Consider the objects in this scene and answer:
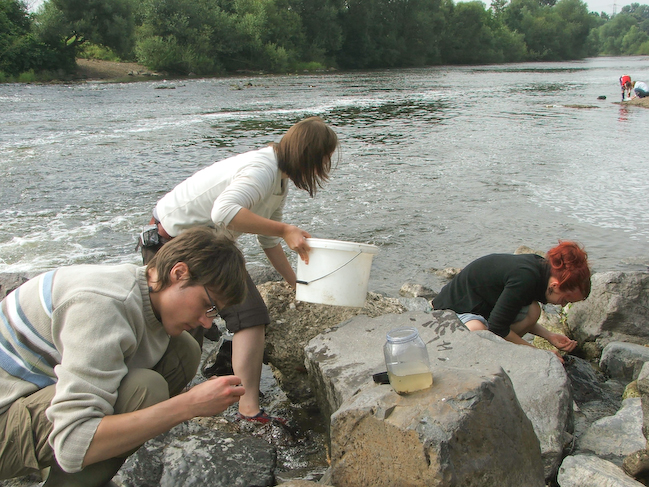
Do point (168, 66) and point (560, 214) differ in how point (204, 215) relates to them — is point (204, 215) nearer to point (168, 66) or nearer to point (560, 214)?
point (560, 214)

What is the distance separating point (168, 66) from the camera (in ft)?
128

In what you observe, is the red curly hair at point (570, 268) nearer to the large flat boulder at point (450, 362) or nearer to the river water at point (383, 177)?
the large flat boulder at point (450, 362)

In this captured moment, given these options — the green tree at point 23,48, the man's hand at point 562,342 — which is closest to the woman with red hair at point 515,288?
the man's hand at point 562,342

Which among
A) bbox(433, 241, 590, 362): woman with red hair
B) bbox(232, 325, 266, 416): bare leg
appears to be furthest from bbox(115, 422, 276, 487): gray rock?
bbox(433, 241, 590, 362): woman with red hair

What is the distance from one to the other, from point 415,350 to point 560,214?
262 inches

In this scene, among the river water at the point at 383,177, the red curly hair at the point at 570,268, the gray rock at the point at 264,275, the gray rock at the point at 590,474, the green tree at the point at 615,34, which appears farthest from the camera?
the green tree at the point at 615,34

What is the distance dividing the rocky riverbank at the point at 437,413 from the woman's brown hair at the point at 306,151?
96 cm

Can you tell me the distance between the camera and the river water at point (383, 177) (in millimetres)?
6926

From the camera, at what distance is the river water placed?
22.7 feet

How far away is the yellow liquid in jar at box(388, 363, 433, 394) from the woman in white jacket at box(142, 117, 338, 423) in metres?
1.06

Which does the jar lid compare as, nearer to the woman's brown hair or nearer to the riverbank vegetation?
the woman's brown hair

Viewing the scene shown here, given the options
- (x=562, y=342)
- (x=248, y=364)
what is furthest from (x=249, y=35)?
(x=248, y=364)

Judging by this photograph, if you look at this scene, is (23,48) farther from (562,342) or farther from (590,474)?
(590,474)

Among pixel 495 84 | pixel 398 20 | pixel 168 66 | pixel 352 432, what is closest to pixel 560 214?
pixel 352 432
